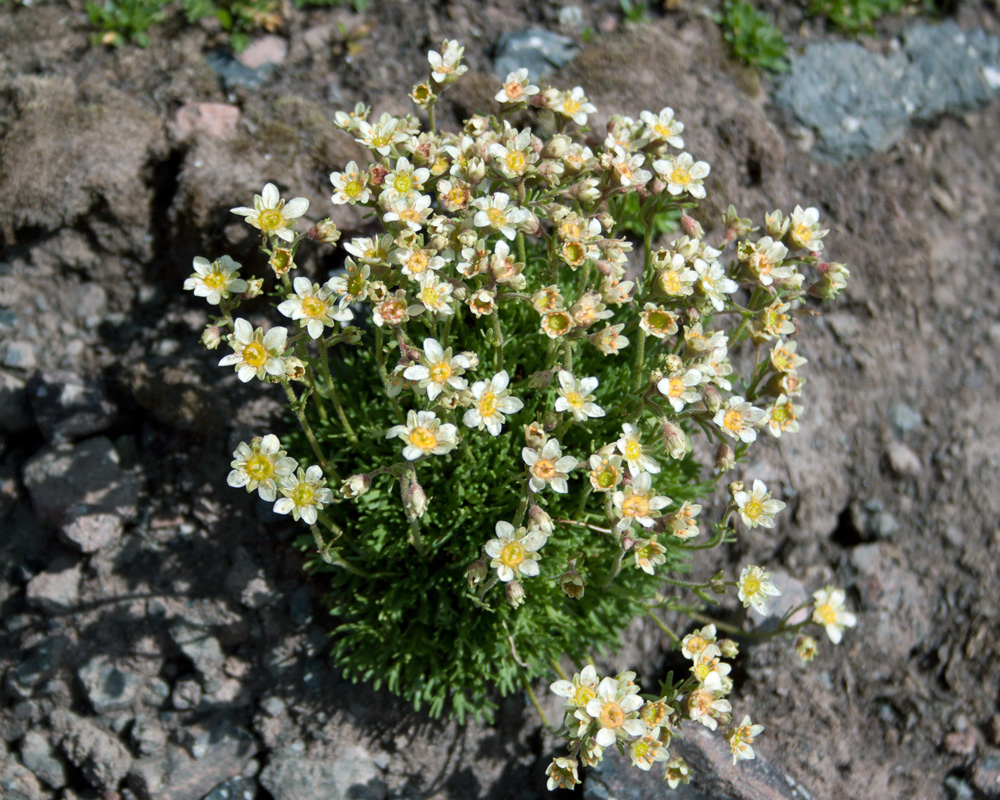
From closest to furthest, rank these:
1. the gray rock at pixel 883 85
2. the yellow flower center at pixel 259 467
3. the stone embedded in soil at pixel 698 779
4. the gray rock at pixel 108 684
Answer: the yellow flower center at pixel 259 467 → the stone embedded in soil at pixel 698 779 → the gray rock at pixel 108 684 → the gray rock at pixel 883 85

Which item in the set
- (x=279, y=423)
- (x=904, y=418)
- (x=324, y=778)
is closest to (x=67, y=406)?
(x=279, y=423)

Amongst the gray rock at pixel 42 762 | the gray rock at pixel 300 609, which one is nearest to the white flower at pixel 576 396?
the gray rock at pixel 300 609

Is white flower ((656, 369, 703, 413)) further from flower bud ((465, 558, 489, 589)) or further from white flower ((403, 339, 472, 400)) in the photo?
flower bud ((465, 558, 489, 589))

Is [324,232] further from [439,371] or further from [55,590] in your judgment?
[55,590]

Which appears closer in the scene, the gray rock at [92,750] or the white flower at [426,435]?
the white flower at [426,435]

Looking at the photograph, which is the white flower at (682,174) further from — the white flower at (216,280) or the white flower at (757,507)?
the white flower at (216,280)

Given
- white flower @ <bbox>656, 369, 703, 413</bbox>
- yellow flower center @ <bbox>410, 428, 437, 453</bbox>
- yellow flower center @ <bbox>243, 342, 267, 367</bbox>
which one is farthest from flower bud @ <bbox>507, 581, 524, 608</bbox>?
yellow flower center @ <bbox>243, 342, 267, 367</bbox>
